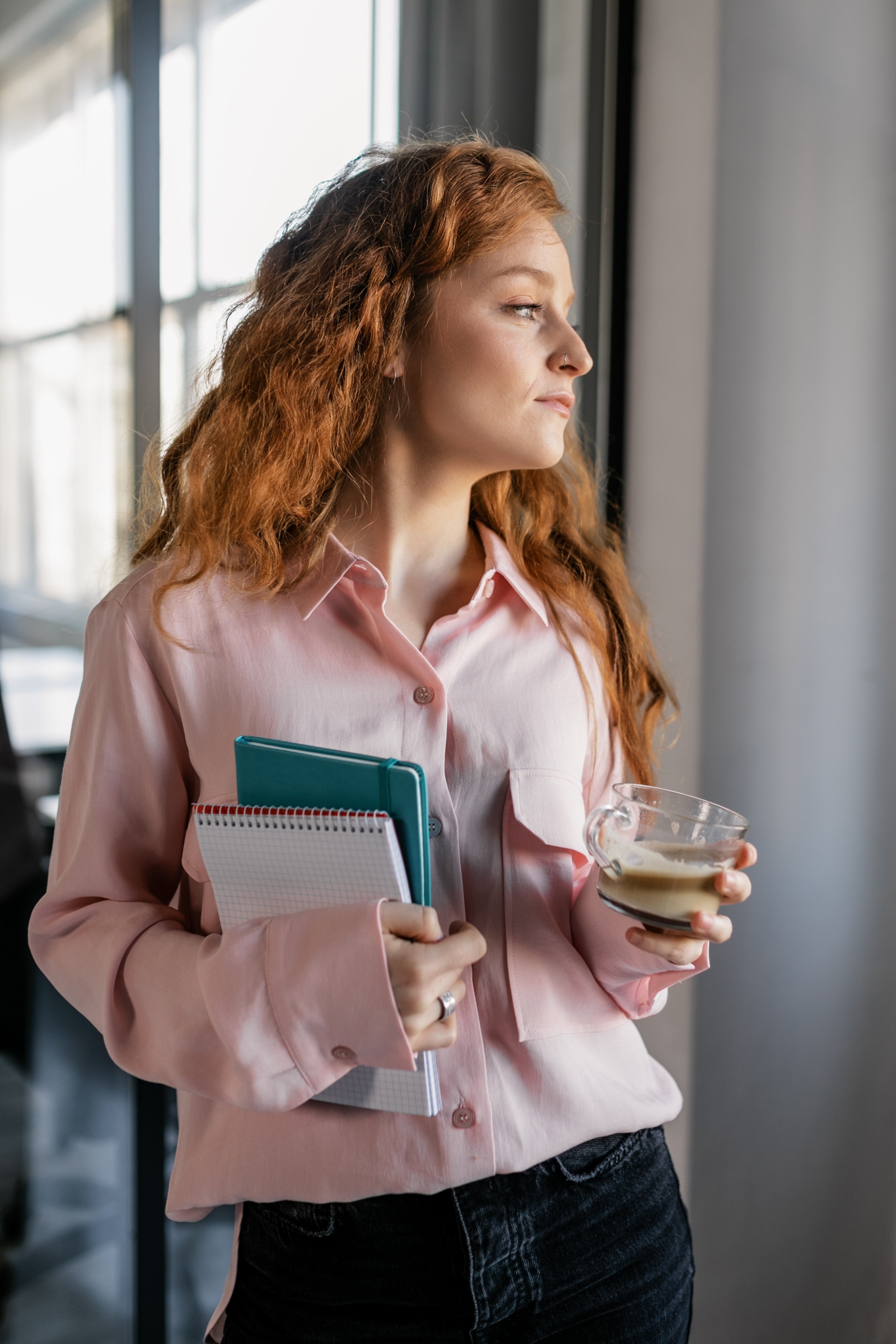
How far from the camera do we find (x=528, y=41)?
1.79m

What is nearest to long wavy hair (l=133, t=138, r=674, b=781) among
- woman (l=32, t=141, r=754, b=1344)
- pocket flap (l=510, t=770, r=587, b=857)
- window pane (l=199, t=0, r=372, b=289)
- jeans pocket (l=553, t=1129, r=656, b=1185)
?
woman (l=32, t=141, r=754, b=1344)

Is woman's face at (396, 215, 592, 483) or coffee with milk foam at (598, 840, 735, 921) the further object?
woman's face at (396, 215, 592, 483)

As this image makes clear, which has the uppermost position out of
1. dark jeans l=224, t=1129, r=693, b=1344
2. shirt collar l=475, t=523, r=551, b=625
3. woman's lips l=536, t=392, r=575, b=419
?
woman's lips l=536, t=392, r=575, b=419

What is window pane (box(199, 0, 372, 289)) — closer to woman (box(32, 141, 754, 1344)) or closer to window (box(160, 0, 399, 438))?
window (box(160, 0, 399, 438))

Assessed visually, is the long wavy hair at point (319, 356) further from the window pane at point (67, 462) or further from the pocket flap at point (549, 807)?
the window pane at point (67, 462)

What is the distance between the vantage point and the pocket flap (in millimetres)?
1030

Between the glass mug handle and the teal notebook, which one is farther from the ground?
the teal notebook

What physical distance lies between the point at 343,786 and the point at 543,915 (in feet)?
1.11

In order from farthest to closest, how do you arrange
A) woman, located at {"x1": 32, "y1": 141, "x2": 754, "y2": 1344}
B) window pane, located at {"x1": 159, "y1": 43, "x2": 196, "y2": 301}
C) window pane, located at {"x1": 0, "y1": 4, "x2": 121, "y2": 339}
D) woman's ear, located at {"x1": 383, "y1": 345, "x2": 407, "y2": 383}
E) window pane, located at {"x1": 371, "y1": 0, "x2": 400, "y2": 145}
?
window pane, located at {"x1": 371, "y1": 0, "x2": 400, "y2": 145}, window pane, located at {"x1": 159, "y1": 43, "x2": 196, "y2": 301}, window pane, located at {"x1": 0, "y1": 4, "x2": 121, "y2": 339}, woman's ear, located at {"x1": 383, "y1": 345, "x2": 407, "y2": 383}, woman, located at {"x1": 32, "y1": 141, "x2": 754, "y2": 1344}

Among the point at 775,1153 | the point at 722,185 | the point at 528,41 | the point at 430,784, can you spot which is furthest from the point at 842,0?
the point at 775,1153

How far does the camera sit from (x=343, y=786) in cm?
81

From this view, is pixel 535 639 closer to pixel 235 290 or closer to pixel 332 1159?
pixel 332 1159

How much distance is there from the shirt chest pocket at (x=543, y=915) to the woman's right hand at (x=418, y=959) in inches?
7.8

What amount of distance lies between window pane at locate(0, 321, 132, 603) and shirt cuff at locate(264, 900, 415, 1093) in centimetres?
79
